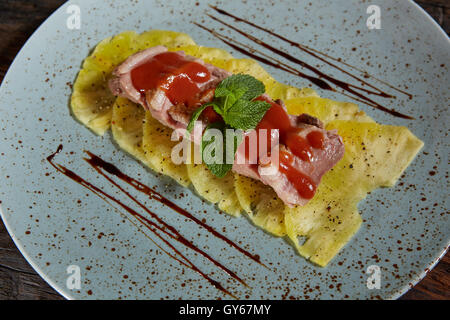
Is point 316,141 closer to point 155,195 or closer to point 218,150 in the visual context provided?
point 218,150

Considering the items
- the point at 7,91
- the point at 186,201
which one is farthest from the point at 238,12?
the point at 7,91

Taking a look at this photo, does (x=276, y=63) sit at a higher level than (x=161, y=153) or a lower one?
higher

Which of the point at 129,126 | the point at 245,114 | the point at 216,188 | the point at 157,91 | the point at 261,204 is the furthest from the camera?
the point at 129,126

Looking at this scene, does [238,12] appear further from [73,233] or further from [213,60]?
[73,233]

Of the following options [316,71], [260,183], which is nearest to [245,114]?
[260,183]
